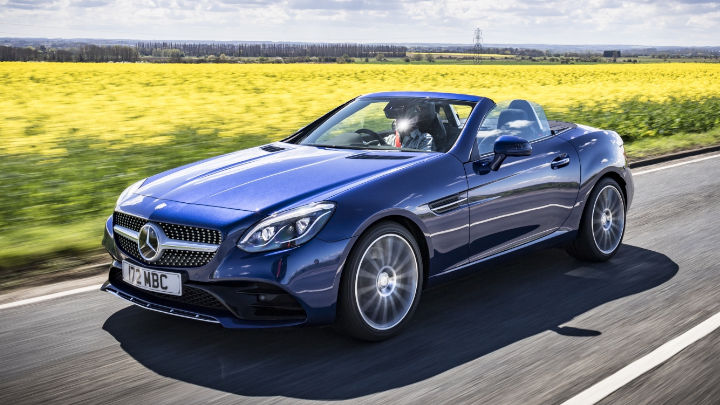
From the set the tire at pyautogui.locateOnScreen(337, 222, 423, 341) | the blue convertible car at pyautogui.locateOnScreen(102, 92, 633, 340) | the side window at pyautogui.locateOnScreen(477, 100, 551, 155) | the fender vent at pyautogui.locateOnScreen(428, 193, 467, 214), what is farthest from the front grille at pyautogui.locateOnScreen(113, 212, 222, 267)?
the side window at pyautogui.locateOnScreen(477, 100, 551, 155)

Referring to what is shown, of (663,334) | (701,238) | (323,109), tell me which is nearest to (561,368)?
(663,334)

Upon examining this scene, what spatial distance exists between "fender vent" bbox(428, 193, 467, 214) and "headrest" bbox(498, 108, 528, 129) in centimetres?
105

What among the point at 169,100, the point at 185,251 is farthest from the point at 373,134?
the point at 169,100

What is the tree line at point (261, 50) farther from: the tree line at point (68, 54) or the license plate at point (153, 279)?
the license plate at point (153, 279)

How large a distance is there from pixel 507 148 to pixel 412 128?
0.75 m

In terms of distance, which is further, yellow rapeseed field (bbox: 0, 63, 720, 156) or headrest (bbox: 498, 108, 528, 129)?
yellow rapeseed field (bbox: 0, 63, 720, 156)

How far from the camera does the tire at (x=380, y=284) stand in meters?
4.42

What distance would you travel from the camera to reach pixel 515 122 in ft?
19.8

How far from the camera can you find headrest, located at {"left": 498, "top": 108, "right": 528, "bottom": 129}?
5.93 meters

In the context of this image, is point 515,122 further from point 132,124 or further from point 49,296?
point 132,124

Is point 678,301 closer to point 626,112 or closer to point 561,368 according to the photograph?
point 561,368

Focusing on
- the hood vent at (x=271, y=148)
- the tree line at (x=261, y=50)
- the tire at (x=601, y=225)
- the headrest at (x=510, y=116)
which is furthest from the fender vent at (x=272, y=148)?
the tree line at (x=261, y=50)

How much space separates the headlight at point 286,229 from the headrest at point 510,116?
6.83ft

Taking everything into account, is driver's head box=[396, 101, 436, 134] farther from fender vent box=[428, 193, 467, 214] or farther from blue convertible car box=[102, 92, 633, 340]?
fender vent box=[428, 193, 467, 214]
